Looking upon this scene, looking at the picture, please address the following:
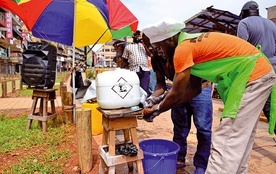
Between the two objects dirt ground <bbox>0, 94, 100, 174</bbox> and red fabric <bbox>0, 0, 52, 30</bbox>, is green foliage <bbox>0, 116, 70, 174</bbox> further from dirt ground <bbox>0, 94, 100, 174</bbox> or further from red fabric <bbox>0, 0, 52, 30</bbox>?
red fabric <bbox>0, 0, 52, 30</bbox>

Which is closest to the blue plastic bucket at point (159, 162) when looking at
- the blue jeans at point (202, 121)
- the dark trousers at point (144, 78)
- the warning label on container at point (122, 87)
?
the blue jeans at point (202, 121)

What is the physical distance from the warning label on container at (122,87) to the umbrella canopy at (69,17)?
236cm

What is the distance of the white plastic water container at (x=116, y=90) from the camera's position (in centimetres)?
207

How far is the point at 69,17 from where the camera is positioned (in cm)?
445

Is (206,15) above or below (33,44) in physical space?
above

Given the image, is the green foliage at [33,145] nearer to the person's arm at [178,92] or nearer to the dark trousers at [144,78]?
the person's arm at [178,92]

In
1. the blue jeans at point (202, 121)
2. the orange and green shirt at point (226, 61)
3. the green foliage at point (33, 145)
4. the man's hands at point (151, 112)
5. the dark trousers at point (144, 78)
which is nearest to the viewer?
the orange and green shirt at point (226, 61)

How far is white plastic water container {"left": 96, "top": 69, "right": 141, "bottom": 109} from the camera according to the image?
2068mm

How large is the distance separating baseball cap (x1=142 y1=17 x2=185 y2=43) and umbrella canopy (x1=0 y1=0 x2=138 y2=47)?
247 cm

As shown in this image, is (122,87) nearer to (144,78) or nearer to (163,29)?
(163,29)

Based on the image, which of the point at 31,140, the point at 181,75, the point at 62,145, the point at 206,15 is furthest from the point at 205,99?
the point at 206,15

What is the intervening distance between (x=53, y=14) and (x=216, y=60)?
3.65 meters

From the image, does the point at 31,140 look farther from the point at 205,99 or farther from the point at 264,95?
the point at 264,95

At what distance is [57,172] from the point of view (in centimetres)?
262
